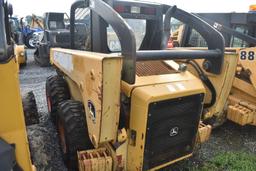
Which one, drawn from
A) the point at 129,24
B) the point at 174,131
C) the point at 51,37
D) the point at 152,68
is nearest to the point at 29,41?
the point at 51,37

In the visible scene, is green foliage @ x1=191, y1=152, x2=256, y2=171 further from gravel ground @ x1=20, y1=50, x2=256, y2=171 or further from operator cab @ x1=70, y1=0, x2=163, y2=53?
operator cab @ x1=70, y1=0, x2=163, y2=53

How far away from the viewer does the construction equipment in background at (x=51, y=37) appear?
9.67 metres

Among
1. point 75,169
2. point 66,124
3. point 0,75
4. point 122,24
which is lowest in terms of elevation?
point 75,169

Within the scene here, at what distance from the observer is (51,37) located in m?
9.67

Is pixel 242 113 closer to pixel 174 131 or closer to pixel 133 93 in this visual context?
pixel 174 131

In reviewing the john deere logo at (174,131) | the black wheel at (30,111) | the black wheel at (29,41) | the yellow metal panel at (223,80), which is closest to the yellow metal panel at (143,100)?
the john deere logo at (174,131)

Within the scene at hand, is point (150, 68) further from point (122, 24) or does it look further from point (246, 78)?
point (246, 78)

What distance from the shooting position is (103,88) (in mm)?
2129

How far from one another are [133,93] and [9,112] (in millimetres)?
992

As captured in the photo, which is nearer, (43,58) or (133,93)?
(133,93)

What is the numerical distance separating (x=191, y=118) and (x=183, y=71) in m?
0.47

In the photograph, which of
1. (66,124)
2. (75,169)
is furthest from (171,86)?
(75,169)

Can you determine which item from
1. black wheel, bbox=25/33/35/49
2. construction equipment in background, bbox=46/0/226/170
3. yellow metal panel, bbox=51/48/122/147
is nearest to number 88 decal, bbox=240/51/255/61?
construction equipment in background, bbox=46/0/226/170

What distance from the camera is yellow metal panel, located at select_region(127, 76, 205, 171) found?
2.27m
